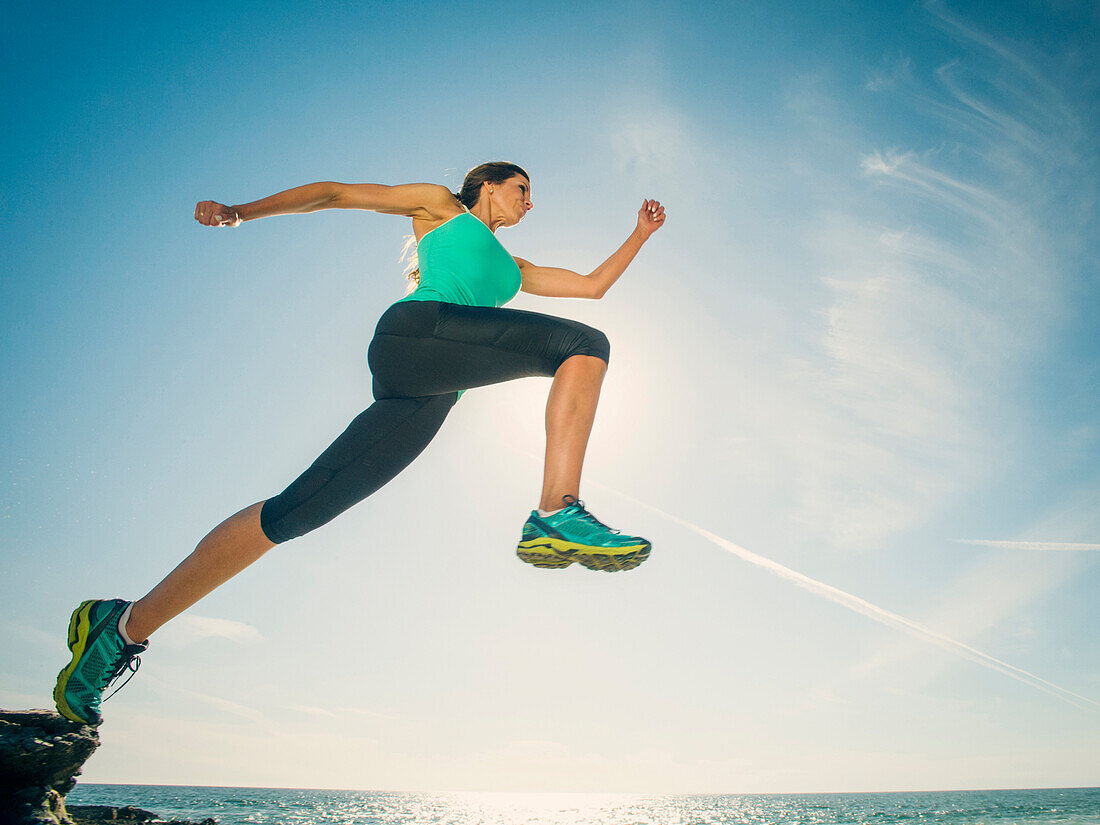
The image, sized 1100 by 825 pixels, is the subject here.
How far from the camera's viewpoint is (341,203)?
8.40 ft

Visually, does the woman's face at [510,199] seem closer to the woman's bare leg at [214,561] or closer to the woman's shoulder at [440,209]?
the woman's shoulder at [440,209]

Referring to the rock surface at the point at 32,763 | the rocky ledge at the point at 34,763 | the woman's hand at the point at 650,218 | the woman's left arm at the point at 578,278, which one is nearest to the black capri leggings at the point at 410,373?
the woman's left arm at the point at 578,278

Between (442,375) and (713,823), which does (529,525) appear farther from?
(713,823)

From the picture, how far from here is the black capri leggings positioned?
2.20 meters

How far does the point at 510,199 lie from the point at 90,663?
2543 millimetres

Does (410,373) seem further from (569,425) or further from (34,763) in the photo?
(34,763)

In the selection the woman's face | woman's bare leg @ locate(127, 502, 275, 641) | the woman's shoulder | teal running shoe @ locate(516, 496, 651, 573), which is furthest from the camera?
the woman's face

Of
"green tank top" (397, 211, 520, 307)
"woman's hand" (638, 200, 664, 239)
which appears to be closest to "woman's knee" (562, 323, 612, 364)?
"green tank top" (397, 211, 520, 307)

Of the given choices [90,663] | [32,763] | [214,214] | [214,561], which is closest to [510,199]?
[214,214]

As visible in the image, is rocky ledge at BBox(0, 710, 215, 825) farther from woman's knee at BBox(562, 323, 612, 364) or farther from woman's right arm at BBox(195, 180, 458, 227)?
woman's knee at BBox(562, 323, 612, 364)

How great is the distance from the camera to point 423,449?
2.51m

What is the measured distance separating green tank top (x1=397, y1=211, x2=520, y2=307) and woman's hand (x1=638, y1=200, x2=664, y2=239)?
909 mm

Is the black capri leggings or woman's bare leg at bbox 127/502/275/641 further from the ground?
the black capri leggings

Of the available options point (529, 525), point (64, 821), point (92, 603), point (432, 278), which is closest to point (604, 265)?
point (432, 278)
